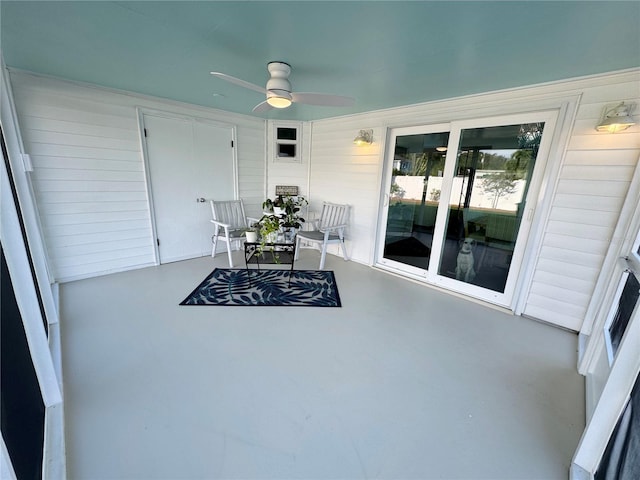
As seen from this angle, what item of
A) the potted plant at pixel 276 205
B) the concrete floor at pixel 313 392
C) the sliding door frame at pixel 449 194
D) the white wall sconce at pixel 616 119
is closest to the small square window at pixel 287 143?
the potted plant at pixel 276 205

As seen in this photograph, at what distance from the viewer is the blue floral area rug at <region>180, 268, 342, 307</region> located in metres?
2.73

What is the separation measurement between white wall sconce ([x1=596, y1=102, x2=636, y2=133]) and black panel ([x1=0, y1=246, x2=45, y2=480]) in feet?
11.9

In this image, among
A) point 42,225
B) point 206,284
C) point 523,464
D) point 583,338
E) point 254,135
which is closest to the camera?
point 523,464

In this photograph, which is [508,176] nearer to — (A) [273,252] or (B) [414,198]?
(B) [414,198]

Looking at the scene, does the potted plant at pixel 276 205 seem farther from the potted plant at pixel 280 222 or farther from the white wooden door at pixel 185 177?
the white wooden door at pixel 185 177

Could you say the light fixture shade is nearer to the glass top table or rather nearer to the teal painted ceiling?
the teal painted ceiling

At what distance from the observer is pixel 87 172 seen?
9.71 feet

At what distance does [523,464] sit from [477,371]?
63cm

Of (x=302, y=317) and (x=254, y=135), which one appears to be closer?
(x=302, y=317)

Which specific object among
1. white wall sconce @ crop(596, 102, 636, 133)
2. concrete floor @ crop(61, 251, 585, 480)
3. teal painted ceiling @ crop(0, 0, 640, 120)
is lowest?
concrete floor @ crop(61, 251, 585, 480)

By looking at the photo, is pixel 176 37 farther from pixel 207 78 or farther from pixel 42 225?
pixel 42 225

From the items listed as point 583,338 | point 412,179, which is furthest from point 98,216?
point 583,338

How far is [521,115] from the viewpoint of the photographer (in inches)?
99.9

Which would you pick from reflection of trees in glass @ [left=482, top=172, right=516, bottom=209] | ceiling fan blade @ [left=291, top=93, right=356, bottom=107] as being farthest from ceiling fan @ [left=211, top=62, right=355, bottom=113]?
reflection of trees in glass @ [left=482, top=172, right=516, bottom=209]
